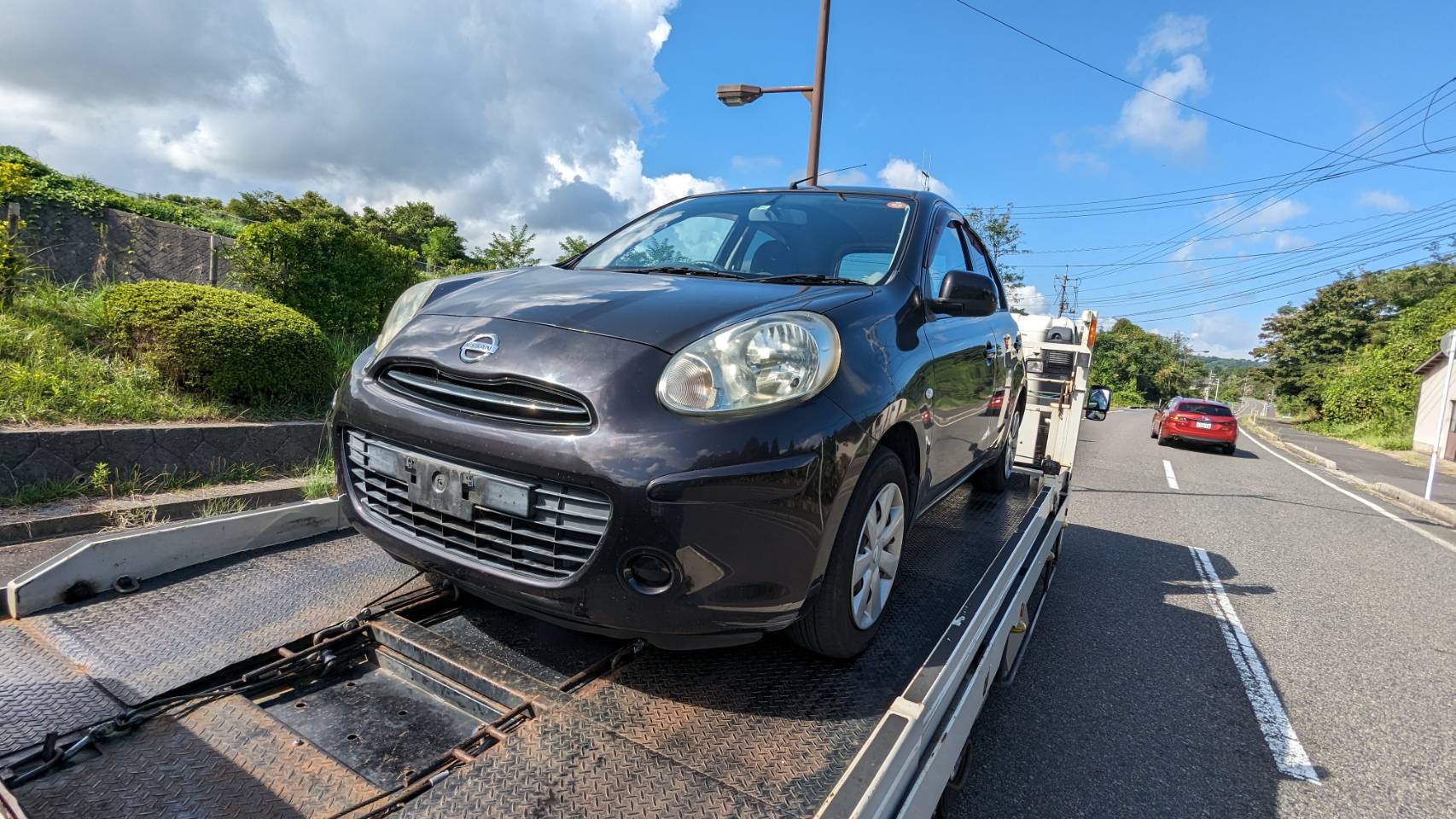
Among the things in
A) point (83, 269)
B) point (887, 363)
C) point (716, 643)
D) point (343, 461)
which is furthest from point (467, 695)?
point (83, 269)

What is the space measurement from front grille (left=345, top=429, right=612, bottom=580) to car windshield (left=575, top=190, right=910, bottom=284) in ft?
3.80

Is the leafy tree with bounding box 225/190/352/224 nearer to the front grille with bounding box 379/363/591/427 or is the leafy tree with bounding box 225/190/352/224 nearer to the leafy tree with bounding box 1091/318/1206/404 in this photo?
the front grille with bounding box 379/363/591/427

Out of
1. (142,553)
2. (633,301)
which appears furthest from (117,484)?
(633,301)

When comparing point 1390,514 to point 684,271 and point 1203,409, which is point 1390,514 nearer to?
point 1203,409

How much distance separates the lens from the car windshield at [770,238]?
2.68 metres

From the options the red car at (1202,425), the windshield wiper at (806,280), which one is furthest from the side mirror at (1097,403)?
the red car at (1202,425)

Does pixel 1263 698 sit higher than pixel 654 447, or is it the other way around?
pixel 654 447

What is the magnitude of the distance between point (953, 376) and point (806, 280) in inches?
29.5

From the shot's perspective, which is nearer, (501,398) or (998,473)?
(501,398)

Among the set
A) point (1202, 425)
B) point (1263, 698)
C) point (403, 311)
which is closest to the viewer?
point (403, 311)

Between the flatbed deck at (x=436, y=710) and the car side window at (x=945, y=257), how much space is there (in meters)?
1.19

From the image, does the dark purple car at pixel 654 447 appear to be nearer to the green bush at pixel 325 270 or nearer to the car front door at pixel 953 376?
the car front door at pixel 953 376

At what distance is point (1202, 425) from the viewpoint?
17.8 m

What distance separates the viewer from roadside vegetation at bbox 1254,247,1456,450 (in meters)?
31.9
